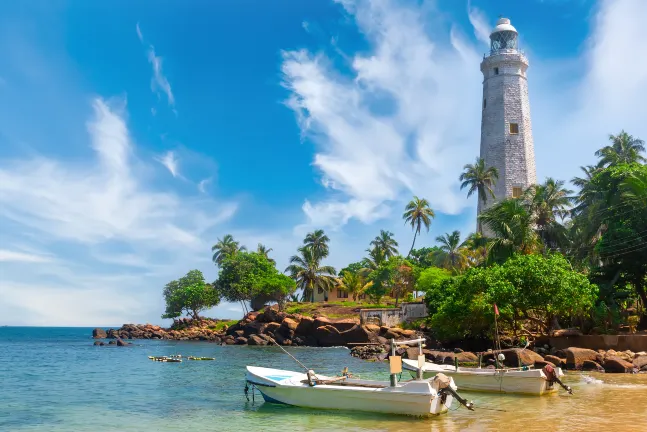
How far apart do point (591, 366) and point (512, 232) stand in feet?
53.7

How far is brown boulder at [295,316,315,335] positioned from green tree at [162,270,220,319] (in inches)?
1029

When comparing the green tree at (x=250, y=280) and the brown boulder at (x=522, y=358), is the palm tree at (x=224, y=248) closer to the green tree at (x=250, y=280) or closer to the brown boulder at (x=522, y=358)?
the green tree at (x=250, y=280)

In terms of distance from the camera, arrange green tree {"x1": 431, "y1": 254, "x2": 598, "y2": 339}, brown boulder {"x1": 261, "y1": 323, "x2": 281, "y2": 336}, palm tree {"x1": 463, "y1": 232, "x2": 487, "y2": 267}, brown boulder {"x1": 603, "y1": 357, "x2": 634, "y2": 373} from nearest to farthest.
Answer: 1. brown boulder {"x1": 603, "y1": 357, "x2": 634, "y2": 373}
2. green tree {"x1": 431, "y1": 254, "x2": 598, "y2": 339}
3. palm tree {"x1": 463, "y1": 232, "x2": 487, "y2": 267}
4. brown boulder {"x1": 261, "y1": 323, "x2": 281, "y2": 336}

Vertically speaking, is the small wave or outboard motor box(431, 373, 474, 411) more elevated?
outboard motor box(431, 373, 474, 411)

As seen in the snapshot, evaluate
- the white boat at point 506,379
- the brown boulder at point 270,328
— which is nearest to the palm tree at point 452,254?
the brown boulder at point 270,328

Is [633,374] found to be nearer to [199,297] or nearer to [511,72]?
[511,72]

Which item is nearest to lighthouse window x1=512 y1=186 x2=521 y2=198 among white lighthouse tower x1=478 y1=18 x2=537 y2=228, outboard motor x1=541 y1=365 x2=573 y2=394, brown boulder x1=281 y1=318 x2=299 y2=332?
white lighthouse tower x1=478 y1=18 x2=537 y2=228

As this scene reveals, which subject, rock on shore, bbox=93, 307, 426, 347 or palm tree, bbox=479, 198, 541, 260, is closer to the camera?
palm tree, bbox=479, 198, 541, 260

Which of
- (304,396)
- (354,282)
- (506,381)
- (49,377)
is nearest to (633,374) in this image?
(506,381)

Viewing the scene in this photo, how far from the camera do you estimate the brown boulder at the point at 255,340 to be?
63.0 m

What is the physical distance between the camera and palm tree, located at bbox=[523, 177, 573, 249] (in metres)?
46.2

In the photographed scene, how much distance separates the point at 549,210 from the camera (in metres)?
46.8

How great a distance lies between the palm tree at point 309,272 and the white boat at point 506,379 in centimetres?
6043

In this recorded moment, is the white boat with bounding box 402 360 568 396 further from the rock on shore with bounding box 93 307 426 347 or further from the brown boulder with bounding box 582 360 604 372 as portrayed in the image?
the rock on shore with bounding box 93 307 426 347
